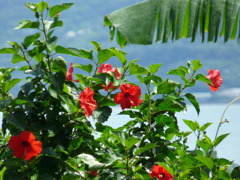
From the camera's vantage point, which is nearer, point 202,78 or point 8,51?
point 8,51

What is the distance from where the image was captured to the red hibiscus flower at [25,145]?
91.9 inches

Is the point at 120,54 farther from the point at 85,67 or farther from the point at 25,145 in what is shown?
the point at 25,145

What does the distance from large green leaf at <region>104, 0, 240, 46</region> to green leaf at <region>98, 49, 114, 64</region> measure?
0.59 feet

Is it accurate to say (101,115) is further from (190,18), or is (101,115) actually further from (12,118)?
(190,18)

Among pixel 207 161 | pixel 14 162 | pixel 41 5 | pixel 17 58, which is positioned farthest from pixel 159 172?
pixel 41 5

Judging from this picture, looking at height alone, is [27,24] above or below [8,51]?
above

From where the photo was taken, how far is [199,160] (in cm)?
258

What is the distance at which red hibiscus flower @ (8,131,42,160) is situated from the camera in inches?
91.9

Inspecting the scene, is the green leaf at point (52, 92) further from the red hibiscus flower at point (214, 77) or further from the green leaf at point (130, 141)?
the red hibiscus flower at point (214, 77)

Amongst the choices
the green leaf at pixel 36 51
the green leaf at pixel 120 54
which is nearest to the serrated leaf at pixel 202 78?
the green leaf at pixel 120 54

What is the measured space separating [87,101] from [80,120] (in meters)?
0.15

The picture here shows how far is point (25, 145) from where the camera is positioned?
7.70 feet

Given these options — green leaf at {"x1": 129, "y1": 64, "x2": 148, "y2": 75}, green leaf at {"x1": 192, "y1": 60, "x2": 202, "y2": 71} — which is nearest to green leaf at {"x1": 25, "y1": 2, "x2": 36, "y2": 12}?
green leaf at {"x1": 129, "y1": 64, "x2": 148, "y2": 75}

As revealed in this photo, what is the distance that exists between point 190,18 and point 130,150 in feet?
3.75
